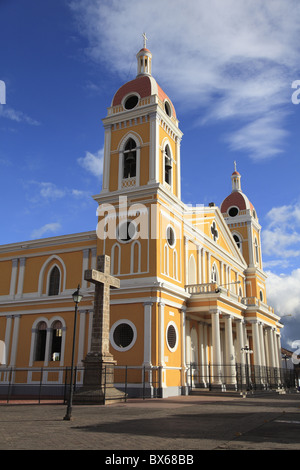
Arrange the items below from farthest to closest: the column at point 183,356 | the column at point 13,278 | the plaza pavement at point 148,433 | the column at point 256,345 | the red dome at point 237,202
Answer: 1. the red dome at point 237,202
2. the column at point 256,345
3. the column at point 13,278
4. the column at point 183,356
5. the plaza pavement at point 148,433

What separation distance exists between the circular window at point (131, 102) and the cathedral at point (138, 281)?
83 millimetres

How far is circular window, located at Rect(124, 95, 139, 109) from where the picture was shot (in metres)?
29.6

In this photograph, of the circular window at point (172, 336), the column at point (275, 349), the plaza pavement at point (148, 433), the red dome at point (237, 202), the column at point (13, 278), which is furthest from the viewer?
the red dome at point (237, 202)

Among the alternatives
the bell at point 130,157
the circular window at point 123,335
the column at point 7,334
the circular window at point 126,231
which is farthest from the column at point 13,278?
the bell at point 130,157

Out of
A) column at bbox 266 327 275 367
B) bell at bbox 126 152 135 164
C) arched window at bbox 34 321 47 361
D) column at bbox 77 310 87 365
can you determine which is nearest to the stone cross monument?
column at bbox 77 310 87 365

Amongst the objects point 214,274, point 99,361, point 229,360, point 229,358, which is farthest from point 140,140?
point 99,361

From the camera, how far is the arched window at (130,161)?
93.7 ft

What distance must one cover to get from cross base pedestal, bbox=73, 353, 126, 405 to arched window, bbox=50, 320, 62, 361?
11005 millimetres

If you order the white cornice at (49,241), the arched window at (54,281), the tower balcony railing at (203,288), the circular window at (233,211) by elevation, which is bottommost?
the tower balcony railing at (203,288)

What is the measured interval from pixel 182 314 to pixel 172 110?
14.1 meters

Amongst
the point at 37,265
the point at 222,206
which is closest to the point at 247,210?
the point at 222,206

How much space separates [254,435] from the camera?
352 inches

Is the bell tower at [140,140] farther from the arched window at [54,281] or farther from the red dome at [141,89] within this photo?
the arched window at [54,281]

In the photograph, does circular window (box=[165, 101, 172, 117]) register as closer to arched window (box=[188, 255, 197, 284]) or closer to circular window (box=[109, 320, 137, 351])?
arched window (box=[188, 255, 197, 284])
